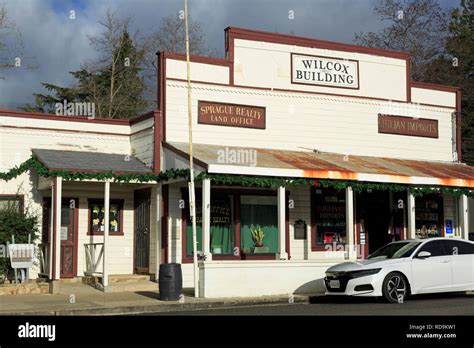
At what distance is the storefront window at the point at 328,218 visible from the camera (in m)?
22.5

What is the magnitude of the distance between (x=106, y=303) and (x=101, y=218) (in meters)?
5.52

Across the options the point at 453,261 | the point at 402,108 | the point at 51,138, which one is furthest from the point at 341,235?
the point at 51,138

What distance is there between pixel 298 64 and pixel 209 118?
359cm

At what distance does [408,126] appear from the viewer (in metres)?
24.4

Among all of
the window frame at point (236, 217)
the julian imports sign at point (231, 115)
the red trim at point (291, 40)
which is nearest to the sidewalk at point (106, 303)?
the window frame at point (236, 217)

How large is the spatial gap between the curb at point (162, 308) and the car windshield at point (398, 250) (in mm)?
2176

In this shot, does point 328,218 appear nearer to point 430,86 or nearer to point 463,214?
point 463,214

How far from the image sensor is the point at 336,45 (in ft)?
76.0

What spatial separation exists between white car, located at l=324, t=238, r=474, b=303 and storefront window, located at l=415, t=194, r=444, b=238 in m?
7.25

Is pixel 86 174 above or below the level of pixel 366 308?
above

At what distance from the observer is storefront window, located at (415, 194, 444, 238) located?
960 inches

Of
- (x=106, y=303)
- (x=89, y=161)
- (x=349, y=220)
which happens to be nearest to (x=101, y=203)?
(x=89, y=161)

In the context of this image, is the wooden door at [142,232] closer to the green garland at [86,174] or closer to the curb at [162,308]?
the green garland at [86,174]

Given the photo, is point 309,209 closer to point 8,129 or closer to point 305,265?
point 305,265
